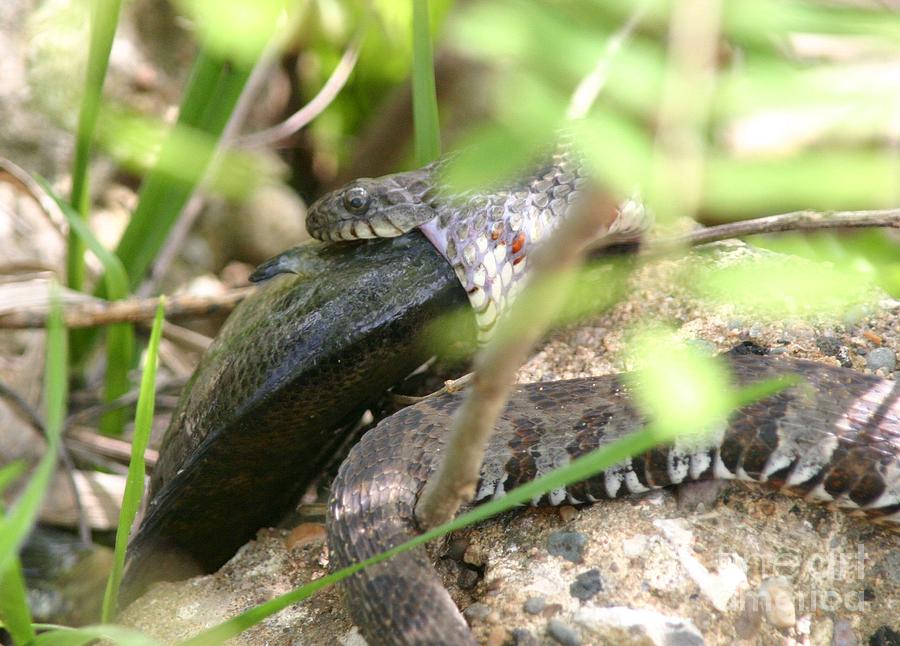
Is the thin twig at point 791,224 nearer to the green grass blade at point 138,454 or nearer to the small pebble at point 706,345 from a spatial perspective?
the small pebble at point 706,345

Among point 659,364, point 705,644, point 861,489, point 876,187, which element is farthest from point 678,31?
point 861,489

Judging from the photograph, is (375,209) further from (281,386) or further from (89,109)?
(89,109)

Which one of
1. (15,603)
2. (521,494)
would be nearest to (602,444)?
(521,494)

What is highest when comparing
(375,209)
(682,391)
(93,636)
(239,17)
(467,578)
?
(239,17)

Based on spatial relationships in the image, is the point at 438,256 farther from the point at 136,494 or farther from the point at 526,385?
the point at 136,494

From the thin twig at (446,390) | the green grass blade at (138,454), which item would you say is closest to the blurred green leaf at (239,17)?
the green grass blade at (138,454)

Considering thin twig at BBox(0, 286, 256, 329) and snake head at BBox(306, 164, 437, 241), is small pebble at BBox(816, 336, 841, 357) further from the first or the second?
thin twig at BBox(0, 286, 256, 329)
